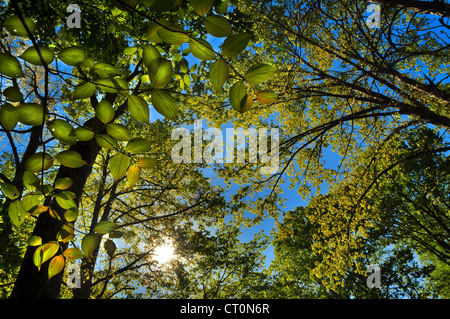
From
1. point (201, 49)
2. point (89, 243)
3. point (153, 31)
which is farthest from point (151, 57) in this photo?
point (89, 243)

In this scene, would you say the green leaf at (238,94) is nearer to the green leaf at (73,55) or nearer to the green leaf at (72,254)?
the green leaf at (73,55)

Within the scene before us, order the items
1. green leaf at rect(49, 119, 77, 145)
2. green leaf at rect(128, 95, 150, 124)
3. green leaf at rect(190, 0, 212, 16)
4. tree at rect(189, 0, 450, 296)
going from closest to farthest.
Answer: green leaf at rect(190, 0, 212, 16)
green leaf at rect(128, 95, 150, 124)
green leaf at rect(49, 119, 77, 145)
tree at rect(189, 0, 450, 296)

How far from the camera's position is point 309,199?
6855mm

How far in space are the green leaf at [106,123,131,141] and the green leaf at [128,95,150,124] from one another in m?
0.09

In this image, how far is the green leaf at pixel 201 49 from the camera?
1.63 feet

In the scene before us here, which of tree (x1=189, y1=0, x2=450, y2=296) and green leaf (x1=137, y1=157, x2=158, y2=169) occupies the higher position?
tree (x1=189, y1=0, x2=450, y2=296)

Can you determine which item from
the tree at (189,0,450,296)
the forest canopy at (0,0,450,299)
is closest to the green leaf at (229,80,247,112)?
the forest canopy at (0,0,450,299)

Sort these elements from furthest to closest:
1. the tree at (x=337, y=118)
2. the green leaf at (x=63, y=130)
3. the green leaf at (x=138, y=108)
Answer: the tree at (x=337, y=118) → the green leaf at (x=63, y=130) → the green leaf at (x=138, y=108)

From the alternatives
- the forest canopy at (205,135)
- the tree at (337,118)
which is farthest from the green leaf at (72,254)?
the tree at (337,118)

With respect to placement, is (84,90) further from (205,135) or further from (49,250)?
(205,135)

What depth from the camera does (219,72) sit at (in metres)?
0.53

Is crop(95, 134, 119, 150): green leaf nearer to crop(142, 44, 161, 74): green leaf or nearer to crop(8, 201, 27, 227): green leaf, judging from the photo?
crop(142, 44, 161, 74): green leaf

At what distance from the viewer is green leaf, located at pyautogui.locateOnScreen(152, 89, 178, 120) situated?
53 centimetres

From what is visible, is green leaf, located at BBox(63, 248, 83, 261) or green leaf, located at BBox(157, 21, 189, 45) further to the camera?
green leaf, located at BBox(63, 248, 83, 261)
